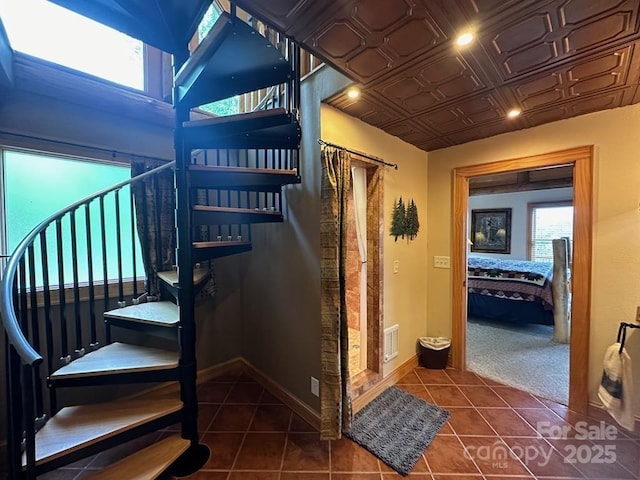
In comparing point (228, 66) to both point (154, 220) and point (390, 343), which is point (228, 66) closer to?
point (154, 220)

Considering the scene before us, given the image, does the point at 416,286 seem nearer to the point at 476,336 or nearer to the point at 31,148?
the point at 476,336

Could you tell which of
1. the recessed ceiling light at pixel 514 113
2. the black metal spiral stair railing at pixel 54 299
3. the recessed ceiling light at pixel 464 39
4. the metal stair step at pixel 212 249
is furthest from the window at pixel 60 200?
the recessed ceiling light at pixel 514 113

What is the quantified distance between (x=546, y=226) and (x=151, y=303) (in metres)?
7.76

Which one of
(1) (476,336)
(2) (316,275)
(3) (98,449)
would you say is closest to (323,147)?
(2) (316,275)

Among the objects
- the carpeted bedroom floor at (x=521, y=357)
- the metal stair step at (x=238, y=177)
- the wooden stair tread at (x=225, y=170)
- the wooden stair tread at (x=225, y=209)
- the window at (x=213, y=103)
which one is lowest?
the carpeted bedroom floor at (x=521, y=357)

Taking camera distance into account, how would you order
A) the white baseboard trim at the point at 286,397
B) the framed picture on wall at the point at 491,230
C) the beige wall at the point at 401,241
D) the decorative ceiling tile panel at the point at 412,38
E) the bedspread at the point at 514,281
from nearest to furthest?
the decorative ceiling tile panel at the point at 412,38
the white baseboard trim at the point at 286,397
the beige wall at the point at 401,241
the bedspread at the point at 514,281
the framed picture on wall at the point at 491,230

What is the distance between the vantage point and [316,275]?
6.48 feet

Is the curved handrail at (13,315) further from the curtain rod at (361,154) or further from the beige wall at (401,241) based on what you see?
the beige wall at (401,241)

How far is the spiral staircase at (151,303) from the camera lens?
1297 millimetres

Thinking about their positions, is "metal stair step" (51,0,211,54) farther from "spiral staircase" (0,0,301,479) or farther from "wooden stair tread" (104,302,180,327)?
"wooden stair tread" (104,302,180,327)

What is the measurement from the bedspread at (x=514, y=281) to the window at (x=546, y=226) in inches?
92.0

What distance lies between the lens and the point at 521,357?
3047 mm

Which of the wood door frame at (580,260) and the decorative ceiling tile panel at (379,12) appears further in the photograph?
the wood door frame at (580,260)

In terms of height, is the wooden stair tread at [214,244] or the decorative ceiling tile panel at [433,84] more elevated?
the decorative ceiling tile panel at [433,84]
